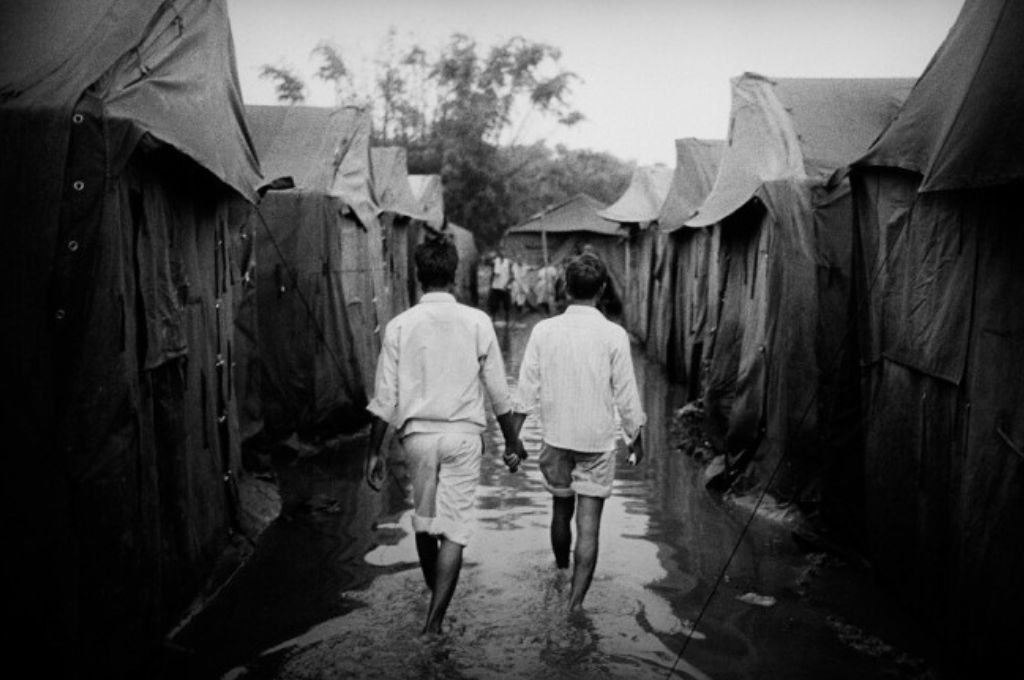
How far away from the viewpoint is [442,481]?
207 inches

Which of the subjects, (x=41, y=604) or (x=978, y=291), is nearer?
(x=41, y=604)

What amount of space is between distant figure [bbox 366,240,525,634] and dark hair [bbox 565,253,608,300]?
2.45ft

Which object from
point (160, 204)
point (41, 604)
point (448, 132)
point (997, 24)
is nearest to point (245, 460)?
point (160, 204)

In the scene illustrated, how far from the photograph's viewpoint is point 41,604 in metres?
3.97

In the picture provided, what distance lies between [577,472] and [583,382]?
56 centimetres

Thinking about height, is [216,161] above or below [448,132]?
below

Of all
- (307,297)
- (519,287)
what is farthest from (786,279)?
(519,287)

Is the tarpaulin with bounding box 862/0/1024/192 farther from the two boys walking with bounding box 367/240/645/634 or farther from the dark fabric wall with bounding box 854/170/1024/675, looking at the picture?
the two boys walking with bounding box 367/240/645/634

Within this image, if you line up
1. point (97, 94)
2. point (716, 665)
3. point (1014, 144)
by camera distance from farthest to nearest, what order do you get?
point (716, 665), point (97, 94), point (1014, 144)

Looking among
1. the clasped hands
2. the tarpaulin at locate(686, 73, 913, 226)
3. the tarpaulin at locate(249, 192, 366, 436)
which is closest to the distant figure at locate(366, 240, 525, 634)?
the clasped hands

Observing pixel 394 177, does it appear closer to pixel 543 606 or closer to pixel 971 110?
pixel 543 606

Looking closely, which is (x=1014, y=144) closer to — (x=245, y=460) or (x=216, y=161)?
(x=216, y=161)

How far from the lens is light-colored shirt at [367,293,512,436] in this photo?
17.3 ft

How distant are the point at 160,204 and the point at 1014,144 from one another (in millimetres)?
4218
